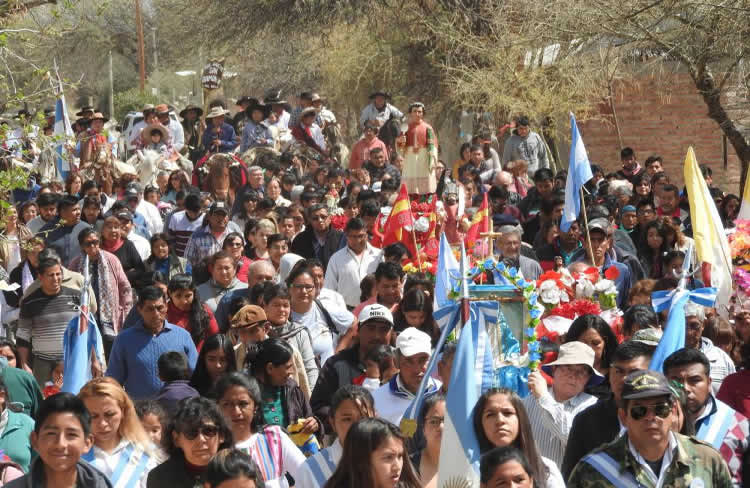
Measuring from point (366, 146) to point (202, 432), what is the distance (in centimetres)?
1398

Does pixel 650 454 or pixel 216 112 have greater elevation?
pixel 216 112

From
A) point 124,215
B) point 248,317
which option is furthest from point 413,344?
point 124,215

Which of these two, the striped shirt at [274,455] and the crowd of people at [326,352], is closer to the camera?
the crowd of people at [326,352]

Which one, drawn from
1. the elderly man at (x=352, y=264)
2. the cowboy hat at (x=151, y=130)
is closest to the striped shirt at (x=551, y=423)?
the elderly man at (x=352, y=264)

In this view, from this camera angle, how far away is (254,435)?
6.86 metres

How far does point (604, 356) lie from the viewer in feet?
27.0

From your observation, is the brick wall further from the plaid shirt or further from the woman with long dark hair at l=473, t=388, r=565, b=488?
the woman with long dark hair at l=473, t=388, r=565, b=488

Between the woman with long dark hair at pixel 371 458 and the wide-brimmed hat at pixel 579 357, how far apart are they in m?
1.82

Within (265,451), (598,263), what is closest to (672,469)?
(265,451)

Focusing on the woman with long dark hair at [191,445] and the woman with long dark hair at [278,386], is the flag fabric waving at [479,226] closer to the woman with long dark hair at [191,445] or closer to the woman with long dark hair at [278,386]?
the woman with long dark hair at [278,386]

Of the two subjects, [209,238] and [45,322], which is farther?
[209,238]

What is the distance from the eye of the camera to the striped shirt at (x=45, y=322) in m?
10.9

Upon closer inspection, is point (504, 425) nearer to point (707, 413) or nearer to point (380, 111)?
point (707, 413)

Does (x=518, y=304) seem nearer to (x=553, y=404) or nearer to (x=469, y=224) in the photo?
(x=553, y=404)
